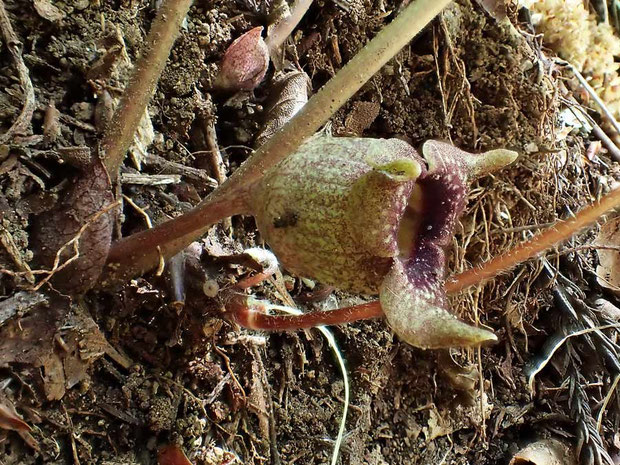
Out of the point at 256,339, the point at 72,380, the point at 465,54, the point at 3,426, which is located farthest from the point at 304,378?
the point at 465,54

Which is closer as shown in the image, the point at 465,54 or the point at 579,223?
the point at 579,223

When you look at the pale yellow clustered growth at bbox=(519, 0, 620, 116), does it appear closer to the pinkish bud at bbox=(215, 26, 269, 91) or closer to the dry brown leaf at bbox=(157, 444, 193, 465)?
the pinkish bud at bbox=(215, 26, 269, 91)

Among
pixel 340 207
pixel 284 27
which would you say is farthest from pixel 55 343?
pixel 284 27

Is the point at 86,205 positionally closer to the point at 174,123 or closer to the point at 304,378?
the point at 174,123

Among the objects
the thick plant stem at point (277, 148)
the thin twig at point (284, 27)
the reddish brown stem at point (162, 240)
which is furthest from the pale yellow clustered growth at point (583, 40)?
the reddish brown stem at point (162, 240)

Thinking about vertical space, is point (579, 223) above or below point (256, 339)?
above
